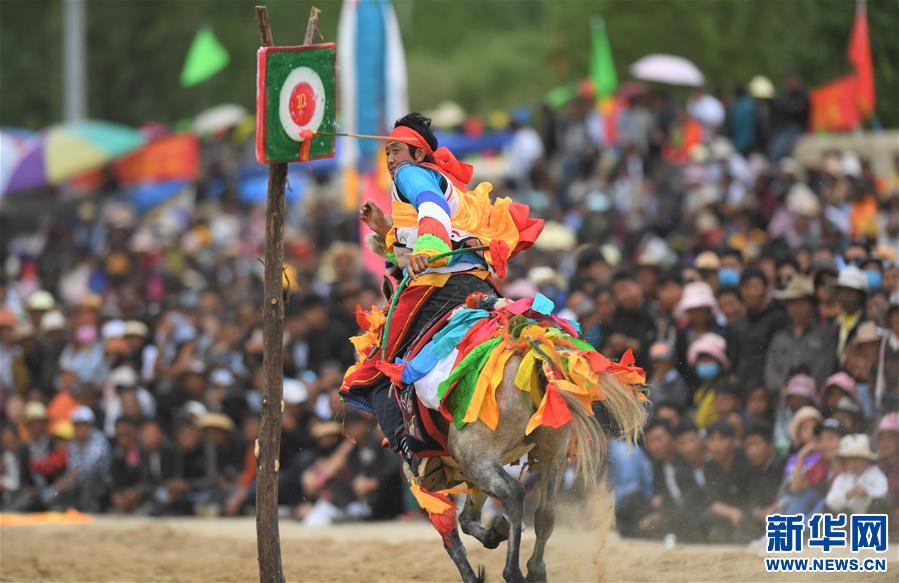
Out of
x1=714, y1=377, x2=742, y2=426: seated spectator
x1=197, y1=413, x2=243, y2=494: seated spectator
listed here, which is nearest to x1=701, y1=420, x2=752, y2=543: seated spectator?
x1=714, y1=377, x2=742, y2=426: seated spectator

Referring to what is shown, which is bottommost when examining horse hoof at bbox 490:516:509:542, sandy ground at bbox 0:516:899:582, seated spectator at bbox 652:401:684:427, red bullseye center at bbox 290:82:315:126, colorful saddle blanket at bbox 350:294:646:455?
sandy ground at bbox 0:516:899:582

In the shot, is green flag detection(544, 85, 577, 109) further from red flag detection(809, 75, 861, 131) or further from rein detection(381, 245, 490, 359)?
rein detection(381, 245, 490, 359)

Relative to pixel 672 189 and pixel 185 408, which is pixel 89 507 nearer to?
pixel 185 408

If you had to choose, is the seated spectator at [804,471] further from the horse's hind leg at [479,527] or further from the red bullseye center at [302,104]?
the red bullseye center at [302,104]

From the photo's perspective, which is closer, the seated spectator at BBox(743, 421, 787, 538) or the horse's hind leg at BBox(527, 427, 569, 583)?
the horse's hind leg at BBox(527, 427, 569, 583)

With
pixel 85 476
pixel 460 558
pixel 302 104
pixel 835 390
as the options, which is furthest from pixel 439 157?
pixel 85 476

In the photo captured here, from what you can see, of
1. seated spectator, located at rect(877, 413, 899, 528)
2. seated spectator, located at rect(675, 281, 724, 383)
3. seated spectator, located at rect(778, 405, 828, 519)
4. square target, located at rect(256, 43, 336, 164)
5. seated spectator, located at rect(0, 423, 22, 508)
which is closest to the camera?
square target, located at rect(256, 43, 336, 164)

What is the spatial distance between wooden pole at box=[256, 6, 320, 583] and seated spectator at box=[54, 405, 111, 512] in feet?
22.5

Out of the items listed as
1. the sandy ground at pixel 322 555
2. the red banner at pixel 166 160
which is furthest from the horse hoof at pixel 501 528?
the red banner at pixel 166 160

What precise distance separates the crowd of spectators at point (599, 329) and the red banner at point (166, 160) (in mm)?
817

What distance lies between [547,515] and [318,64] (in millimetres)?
2960

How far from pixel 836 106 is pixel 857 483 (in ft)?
28.3

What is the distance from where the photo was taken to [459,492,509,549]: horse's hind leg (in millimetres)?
8570

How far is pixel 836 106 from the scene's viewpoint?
1795 centimetres
